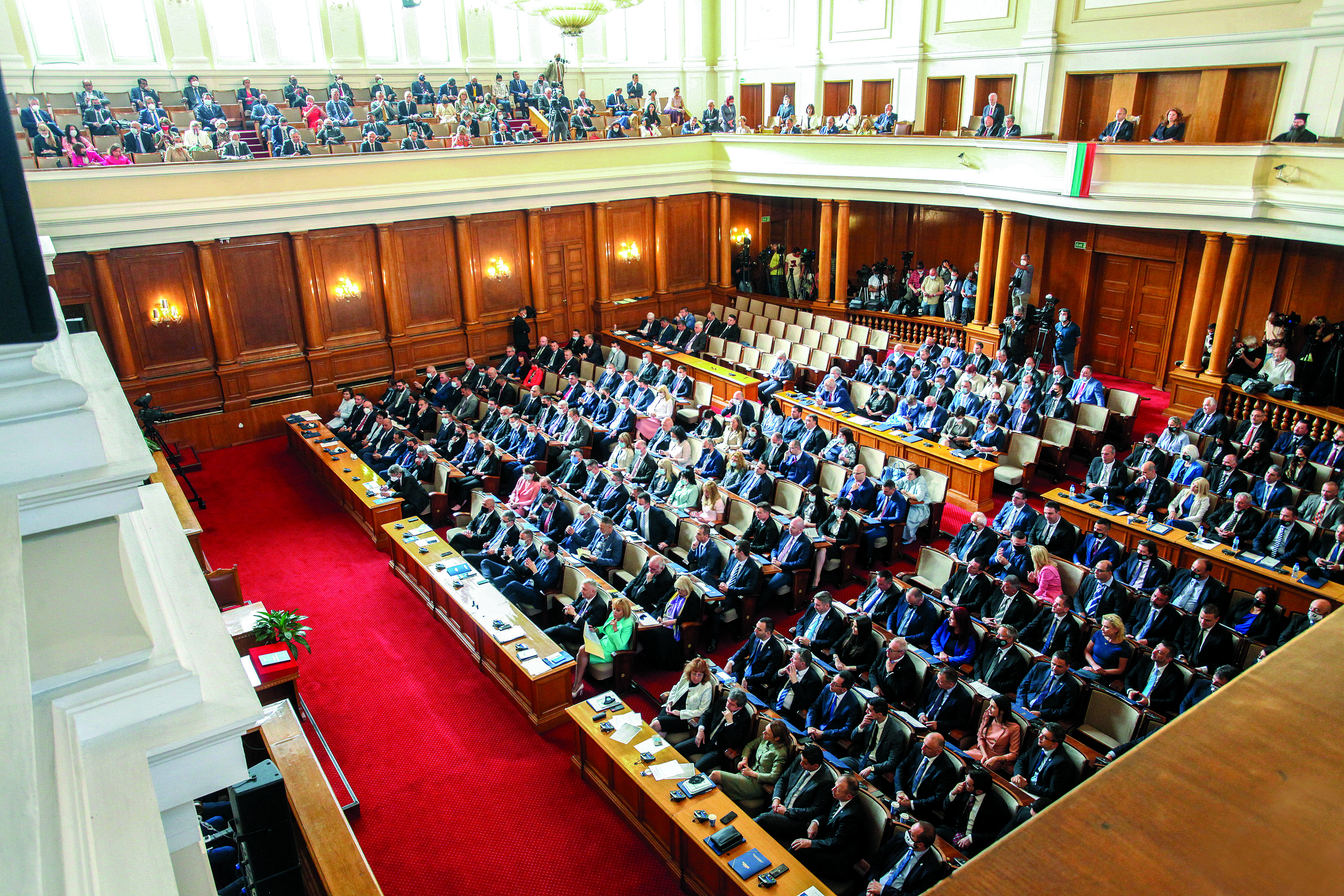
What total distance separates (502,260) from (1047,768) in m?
14.4

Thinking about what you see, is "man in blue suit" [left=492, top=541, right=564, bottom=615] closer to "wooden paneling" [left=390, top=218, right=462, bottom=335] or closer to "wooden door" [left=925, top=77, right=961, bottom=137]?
"wooden paneling" [left=390, top=218, right=462, bottom=335]

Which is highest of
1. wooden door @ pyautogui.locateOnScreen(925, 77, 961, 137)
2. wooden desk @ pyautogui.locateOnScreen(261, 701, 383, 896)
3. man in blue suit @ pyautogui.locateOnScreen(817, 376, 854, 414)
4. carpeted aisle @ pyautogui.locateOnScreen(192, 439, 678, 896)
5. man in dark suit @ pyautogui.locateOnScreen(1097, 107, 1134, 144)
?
→ wooden door @ pyautogui.locateOnScreen(925, 77, 961, 137)

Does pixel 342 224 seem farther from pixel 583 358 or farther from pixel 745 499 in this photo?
pixel 745 499

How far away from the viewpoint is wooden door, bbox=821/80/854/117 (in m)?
20.3

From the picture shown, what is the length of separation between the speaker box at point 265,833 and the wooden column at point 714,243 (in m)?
16.1

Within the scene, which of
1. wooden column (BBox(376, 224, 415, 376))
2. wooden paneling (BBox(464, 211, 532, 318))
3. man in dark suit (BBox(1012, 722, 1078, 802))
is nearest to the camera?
man in dark suit (BBox(1012, 722, 1078, 802))

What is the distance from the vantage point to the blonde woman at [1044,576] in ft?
29.1

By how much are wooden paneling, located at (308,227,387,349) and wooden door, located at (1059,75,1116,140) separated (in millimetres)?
12705

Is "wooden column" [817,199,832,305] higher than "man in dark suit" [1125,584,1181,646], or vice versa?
"wooden column" [817,199,832,305]

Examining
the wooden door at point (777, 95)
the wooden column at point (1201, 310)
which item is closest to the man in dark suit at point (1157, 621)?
the wooden column at point (1201, 310)

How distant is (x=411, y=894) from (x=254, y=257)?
1206 centimetres

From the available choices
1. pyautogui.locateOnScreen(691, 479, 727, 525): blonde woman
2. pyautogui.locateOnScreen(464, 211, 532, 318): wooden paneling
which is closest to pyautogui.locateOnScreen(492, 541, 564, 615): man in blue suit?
pyautogui.locateOnScreen(691, 479, 727, 525): blonde woman

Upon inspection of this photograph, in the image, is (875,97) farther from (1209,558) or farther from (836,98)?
(1209,558)

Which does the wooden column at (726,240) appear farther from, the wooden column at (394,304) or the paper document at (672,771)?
the paper document at (672,771)
